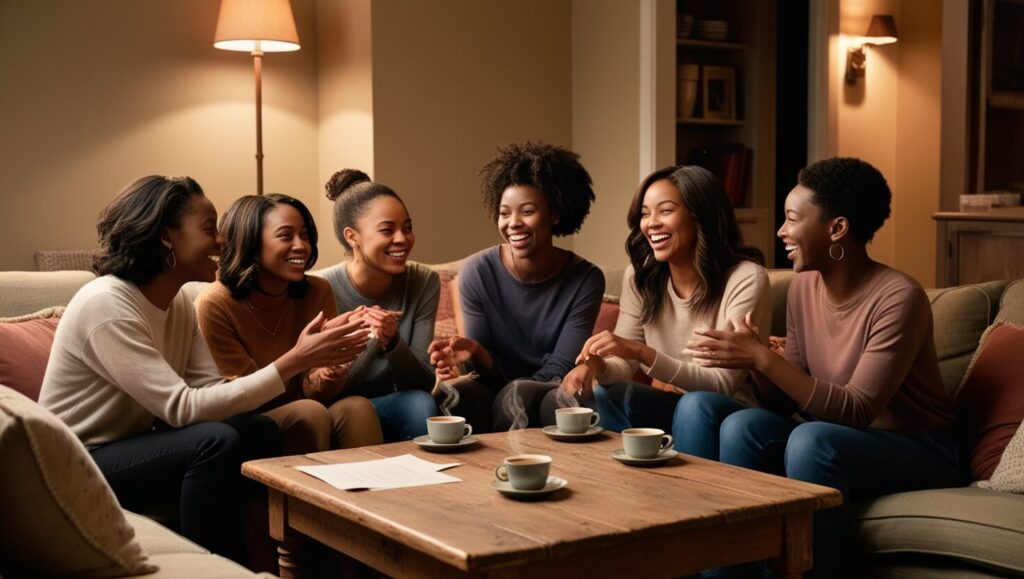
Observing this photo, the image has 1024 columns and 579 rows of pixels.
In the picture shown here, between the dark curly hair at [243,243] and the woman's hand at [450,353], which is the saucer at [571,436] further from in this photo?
the dark curly hair at [243,243]

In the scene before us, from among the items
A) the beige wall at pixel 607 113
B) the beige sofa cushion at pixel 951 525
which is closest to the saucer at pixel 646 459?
the beige sofa cushion at pixel 951 525

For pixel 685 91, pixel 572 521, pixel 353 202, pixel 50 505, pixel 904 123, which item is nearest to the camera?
pixel 50 505

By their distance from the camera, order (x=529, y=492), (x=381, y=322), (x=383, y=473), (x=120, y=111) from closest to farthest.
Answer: (x=529, y=492) → (x=383, y=473) → (x=381, y=322) → (x=120, y=111)

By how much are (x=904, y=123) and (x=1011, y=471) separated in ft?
13.9

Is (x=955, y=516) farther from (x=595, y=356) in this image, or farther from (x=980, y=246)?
(x=980, y=246)

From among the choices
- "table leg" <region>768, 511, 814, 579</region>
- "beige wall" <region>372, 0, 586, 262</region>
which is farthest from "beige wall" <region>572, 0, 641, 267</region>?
"table leg" <region>768, 511, 814, 579</region>

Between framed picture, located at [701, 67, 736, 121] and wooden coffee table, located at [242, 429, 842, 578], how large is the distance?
12.2ft

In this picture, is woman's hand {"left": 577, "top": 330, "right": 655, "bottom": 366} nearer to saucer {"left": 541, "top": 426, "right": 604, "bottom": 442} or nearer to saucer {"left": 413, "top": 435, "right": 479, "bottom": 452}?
saucer {"left": 541, "top": 426, "right": 604, "bottom": 442}

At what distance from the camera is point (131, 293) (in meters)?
2.52

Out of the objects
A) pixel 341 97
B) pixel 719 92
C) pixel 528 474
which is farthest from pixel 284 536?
pixel 719 92

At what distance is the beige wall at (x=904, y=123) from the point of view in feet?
20.0

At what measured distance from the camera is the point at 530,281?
3283 millimetres

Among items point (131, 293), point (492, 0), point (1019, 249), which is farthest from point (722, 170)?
point (131, 293)

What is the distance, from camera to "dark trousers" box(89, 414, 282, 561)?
8.09 ft
